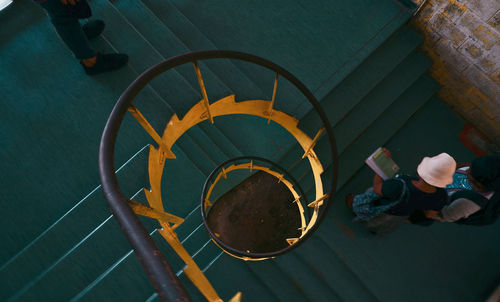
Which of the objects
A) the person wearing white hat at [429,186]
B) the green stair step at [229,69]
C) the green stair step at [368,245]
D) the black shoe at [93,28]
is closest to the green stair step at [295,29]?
the green stair step at [229,69]

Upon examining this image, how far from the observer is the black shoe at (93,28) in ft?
10.9

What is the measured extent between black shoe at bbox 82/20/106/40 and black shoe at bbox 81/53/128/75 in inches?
16.7

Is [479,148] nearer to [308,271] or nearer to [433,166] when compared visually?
[433,166]

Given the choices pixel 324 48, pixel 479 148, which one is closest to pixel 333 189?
pixel 324 48

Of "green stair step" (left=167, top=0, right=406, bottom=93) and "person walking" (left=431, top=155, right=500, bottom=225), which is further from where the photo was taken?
"green stair step" (left=167, top=0, right=406, bottom=93)

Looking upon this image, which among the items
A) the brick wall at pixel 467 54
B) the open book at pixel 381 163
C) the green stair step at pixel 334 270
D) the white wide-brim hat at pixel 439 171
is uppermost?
the brick wall at pixel 467 54

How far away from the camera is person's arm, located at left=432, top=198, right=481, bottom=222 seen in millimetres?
2420

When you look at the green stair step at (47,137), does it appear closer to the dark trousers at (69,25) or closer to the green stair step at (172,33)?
the dark trousers at (69,25)

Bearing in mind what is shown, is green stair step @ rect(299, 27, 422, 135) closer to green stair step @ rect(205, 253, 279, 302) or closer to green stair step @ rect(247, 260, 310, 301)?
green stair step @ rect(247, 260, 310, 301)

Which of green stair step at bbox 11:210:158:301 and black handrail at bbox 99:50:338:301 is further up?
black handrail at bbox 99:50:338:301

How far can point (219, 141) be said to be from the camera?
3312 millimetres

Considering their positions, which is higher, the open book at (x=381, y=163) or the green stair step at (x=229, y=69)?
the open book at (x=381, y=163)

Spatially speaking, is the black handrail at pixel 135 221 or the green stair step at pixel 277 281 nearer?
the black handrail at pixel 135 221

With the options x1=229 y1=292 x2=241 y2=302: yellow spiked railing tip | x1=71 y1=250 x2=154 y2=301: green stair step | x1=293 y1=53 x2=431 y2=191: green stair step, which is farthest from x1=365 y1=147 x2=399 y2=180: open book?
x1=71 y1=250 x2=154 y2=301: green stair step
